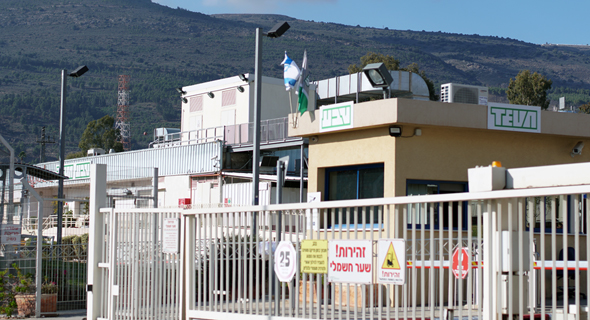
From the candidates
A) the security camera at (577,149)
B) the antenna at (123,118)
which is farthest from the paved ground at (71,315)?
the antenna at (123,118)

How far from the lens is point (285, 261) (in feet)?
26.3

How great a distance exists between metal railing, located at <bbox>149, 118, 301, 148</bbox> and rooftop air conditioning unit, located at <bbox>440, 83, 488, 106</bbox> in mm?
13512

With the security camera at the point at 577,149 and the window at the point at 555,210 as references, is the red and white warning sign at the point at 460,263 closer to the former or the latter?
the window at the point at 555,210

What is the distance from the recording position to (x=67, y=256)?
49.9 feet

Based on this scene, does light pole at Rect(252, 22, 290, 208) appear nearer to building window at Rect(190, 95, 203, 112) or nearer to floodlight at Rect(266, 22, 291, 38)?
floodlight at Rect(266, 22, 291, 38)

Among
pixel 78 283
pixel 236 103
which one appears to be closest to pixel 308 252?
pixel 78 283

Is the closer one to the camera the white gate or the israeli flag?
the white gate

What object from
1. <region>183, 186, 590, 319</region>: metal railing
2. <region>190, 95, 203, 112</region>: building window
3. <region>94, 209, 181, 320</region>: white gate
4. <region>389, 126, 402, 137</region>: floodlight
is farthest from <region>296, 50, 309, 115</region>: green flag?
<region>190, 95, 203, 112</region>: building window

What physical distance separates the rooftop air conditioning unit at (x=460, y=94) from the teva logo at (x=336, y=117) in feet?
8.59

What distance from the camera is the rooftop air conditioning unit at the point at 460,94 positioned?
16.8 metres

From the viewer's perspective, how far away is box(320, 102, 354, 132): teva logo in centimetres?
1560

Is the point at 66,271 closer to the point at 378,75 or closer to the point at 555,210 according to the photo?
the point at 378,75

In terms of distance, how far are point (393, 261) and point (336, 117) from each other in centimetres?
942

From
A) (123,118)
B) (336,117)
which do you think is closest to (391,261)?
(336,117)
